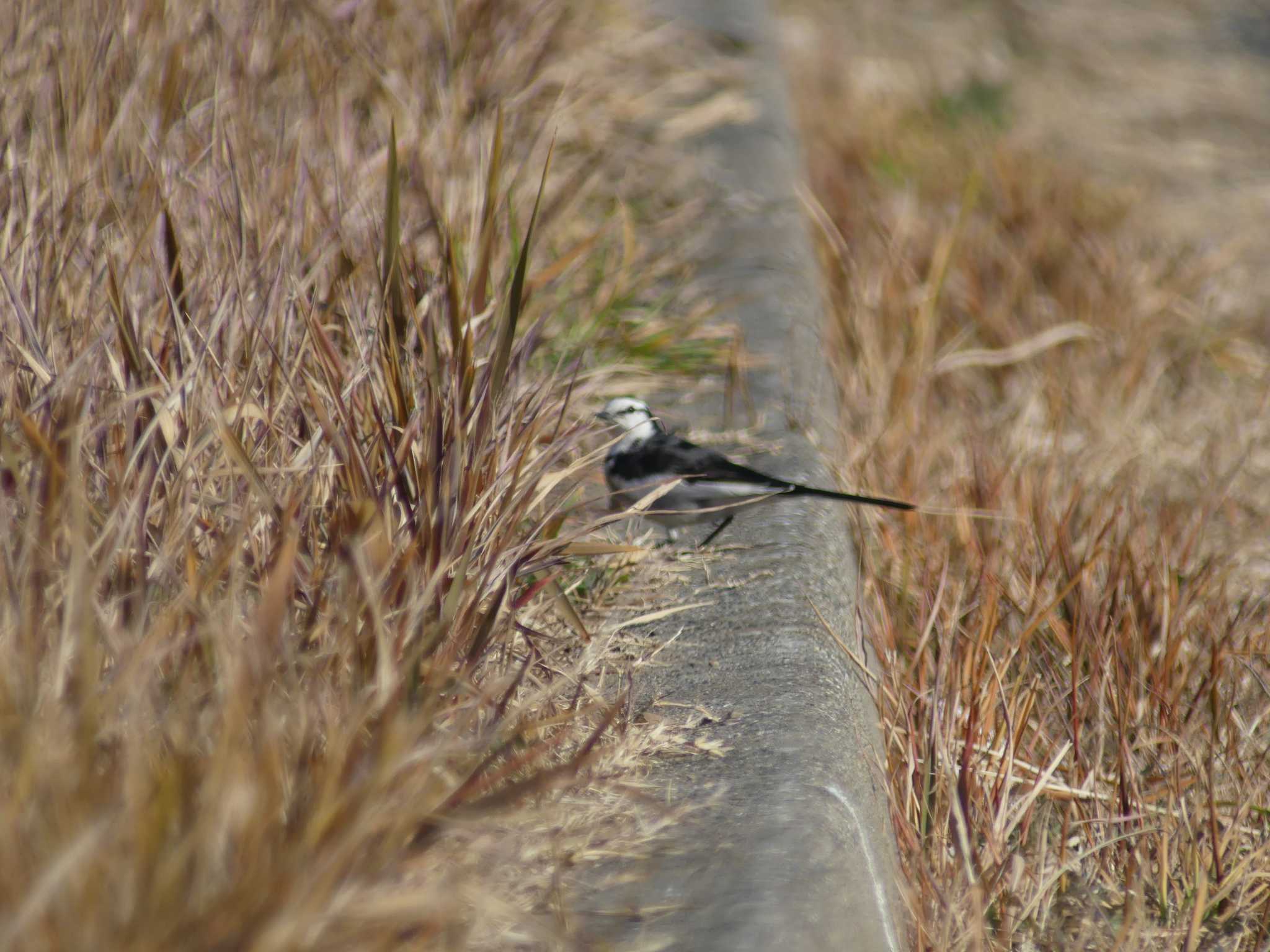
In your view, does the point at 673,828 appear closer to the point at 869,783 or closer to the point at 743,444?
the point at 869,783

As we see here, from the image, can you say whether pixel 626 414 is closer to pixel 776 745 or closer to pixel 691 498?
pixel 691 498

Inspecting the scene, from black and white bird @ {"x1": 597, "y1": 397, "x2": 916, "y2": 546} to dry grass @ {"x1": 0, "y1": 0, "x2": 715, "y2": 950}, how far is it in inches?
5.6

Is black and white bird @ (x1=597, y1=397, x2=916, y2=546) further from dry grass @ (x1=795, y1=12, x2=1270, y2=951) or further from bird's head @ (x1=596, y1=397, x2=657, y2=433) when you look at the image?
dry grass @ (x1=795, y1=12, x2=1270, y2=951)

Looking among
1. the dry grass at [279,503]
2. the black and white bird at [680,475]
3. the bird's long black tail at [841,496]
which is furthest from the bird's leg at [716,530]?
the dry grass at [279,503]

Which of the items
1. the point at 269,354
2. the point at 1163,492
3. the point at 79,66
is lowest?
the point at 1163,492

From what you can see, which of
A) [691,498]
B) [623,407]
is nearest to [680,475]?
[691,498]

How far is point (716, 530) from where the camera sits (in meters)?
2.43

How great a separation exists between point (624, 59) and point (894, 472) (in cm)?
190

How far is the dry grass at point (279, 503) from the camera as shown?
3.65ft

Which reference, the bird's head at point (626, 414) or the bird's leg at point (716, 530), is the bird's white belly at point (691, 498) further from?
the bird's head at point (626, 414)

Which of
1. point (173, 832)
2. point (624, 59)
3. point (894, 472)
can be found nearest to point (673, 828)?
point (173, 832)

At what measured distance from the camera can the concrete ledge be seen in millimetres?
1472

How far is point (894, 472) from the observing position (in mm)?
2803

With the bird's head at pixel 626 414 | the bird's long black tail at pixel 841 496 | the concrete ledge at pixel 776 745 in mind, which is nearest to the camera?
the concrete ledge at pixel 776 745
